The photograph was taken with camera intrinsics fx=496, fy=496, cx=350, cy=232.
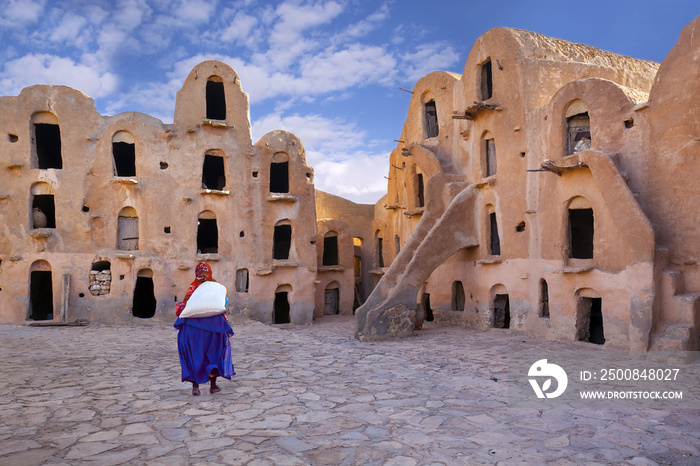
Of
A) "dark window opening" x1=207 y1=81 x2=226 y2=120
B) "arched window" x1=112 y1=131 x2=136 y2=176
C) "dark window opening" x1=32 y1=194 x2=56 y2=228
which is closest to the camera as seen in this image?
"dark window opening" x1=32 y1=194 x2=56 y2=228

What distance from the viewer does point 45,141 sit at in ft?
69.0

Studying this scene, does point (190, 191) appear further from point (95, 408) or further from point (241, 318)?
point (95, 408)

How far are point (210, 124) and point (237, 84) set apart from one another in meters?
2.22

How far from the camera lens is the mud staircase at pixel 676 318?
1103 cm

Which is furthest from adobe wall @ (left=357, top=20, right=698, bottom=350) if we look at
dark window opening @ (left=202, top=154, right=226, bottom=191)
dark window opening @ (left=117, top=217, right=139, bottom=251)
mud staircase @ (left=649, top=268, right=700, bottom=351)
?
dark window opening @ (left=117, top=217, right=139, bottom=251)

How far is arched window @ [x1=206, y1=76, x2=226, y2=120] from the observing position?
73.7 feet

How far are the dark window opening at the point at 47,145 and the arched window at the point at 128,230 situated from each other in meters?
4.21

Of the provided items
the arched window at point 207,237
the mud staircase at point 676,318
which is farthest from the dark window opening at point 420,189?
the mud staircase at point 676,318

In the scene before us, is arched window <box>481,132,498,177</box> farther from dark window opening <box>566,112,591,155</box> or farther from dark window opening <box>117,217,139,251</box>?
dark window opening <box>117,217,139,251</box>

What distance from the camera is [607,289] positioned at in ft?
42.6

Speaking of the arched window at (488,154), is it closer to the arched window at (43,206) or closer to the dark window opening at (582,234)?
the dark window opening at (582,234)

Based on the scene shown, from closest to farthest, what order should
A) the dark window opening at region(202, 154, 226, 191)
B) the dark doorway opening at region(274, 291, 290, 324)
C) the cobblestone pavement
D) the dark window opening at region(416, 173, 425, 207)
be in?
the cobblestone pavement → the dark window opening at region(416, 173, 425, 207) → the dark window opening at region(202, 154, 226, 191) → the dark doorway opening at region(274, 291, 290, 324)

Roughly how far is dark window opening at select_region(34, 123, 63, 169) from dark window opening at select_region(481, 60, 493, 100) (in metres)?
17.4

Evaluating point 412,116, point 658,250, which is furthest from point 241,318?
point 658,250
